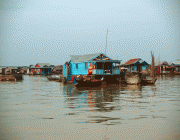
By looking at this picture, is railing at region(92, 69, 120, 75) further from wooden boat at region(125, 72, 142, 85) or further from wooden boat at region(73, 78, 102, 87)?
wooden boat at region(73, 78, 102, 87)

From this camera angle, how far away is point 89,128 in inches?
352

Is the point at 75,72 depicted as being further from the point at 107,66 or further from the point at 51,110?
the point at 51,110

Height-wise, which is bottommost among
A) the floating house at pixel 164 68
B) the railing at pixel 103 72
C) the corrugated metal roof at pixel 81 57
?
the railing at pixel 103 72

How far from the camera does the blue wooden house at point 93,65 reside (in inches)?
1436

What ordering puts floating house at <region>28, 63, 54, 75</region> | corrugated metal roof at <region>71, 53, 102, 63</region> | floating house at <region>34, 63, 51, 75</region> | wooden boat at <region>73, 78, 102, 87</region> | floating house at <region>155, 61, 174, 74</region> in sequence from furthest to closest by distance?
floating house at <region>28, 63, 54, 75</region>
floating house at <region>34, 63, 51, 75</region>
floating house at <region>155, 61, 174, 74</region>
corrugated metal roof at <region>71, 53, 102, 63</region>
wooden boat at <region>73, 78, 102, 87</region>

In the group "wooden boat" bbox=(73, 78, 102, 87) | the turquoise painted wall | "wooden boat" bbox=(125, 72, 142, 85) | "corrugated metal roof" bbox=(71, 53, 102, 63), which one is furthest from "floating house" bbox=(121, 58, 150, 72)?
"wooden boat" bbox=(73, 78, 102, 87)

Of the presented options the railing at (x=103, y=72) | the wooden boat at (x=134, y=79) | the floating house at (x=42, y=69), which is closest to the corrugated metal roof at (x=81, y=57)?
the railing at (x=103, y=72)

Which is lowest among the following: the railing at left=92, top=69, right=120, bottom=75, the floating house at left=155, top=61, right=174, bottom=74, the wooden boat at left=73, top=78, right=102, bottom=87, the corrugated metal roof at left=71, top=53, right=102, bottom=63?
the wooden boat at left=73, top=78, right=102, bottom=87

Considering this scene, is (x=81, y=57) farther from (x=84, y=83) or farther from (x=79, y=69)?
(x=84, y=83)

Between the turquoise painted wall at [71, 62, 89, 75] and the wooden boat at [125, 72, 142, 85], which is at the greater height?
the turquoise painted wall at [71, 62, 89, 75]

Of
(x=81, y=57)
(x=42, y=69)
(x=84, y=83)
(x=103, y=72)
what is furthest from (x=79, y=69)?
(x=42, y=69)

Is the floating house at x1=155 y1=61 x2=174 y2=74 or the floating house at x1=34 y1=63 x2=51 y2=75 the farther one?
the floating house at x1=34 y1=63 x2=51 y2=75

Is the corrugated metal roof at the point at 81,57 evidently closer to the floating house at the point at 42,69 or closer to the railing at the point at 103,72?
the railing at the point at 103,72

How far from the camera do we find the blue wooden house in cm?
3647
